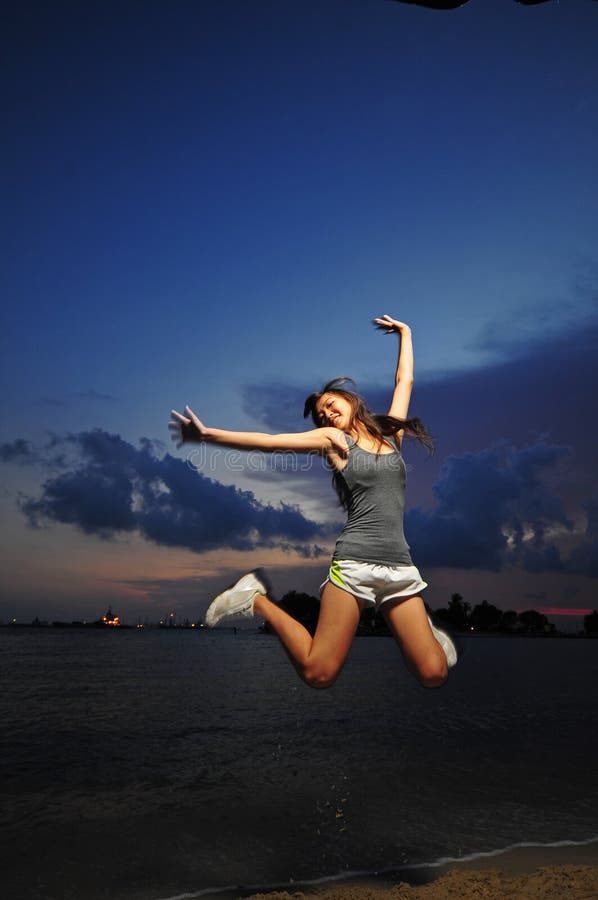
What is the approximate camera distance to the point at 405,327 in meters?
4.93

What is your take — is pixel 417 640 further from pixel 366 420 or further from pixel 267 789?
pixel 267 789

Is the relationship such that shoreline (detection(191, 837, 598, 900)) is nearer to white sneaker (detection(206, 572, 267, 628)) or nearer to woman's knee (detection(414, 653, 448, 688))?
woman's knee (detection(414, 653, 448, 688))

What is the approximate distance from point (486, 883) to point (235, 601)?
4296 millimetres

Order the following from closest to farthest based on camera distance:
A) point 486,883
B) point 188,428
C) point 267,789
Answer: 1. point 188,428
2. point 486,883
3. point 267,789

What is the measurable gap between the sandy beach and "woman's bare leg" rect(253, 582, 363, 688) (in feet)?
11.2

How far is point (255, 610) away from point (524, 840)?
621cm

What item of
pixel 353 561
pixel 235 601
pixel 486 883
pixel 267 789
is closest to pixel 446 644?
pixel 353 561

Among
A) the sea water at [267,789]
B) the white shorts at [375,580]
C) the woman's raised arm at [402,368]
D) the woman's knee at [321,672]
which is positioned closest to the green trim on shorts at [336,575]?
the white shorts at [375,580]

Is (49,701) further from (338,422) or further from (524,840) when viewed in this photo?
(338,422)

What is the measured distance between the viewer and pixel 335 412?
14.2ft

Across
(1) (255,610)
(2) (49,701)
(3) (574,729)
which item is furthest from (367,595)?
(2) (49,701)

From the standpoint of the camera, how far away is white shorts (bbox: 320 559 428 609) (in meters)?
3.93

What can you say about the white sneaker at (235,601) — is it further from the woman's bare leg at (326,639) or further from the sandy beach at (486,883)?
the sandy beach at (486,883)

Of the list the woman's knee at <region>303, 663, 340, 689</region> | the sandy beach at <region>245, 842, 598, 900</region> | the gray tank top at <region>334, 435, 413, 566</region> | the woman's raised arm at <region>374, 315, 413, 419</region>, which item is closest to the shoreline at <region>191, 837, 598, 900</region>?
the sandy beach at <region>245, 842, 598, 900</region>
